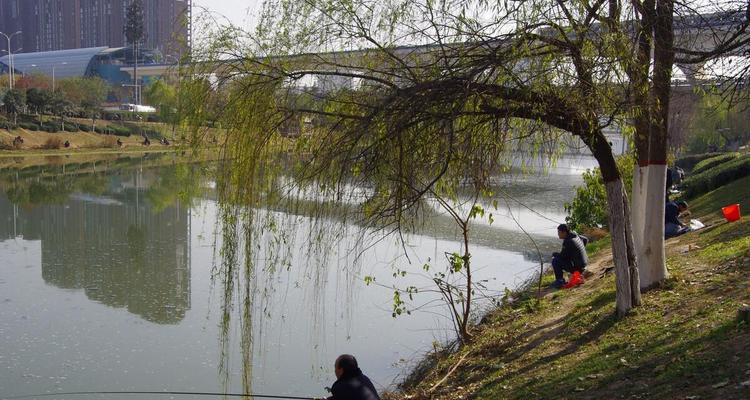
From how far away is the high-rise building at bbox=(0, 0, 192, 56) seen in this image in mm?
118688

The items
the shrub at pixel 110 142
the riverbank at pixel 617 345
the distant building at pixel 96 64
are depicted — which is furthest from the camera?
the distant building at pixel 96 64

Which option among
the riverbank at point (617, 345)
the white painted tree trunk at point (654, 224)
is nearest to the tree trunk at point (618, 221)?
the riverbank at point (617, 345)

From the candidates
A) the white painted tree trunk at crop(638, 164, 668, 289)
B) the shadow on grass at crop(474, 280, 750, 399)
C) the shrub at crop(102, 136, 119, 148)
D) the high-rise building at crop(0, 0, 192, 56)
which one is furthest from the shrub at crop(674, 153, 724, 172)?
the high-rise building at crop(0, 0, 192, 56)

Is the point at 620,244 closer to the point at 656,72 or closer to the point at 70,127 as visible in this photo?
the point at 656,72

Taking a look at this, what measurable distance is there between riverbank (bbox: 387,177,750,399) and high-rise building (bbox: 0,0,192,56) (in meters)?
104

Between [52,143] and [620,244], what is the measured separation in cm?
4564

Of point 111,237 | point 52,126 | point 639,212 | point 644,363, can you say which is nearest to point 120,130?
point 52,126

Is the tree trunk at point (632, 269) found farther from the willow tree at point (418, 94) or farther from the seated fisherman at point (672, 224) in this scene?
the seated fisherman at point (672, 224)

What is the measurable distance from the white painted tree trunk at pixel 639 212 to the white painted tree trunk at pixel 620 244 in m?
0.95

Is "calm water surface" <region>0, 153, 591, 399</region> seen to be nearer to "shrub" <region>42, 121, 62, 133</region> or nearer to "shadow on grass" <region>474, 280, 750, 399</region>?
"shadow on grass" <region>474, 280, 750, 399</region>

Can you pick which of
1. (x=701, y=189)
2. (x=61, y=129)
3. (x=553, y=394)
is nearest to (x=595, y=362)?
(x=553, y=394)

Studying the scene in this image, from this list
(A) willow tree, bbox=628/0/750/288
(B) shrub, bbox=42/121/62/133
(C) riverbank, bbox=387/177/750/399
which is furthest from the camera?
(B) shrub, bbox=42/121/62/133

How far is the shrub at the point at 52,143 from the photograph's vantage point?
1868 inches

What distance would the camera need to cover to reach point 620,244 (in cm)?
735
